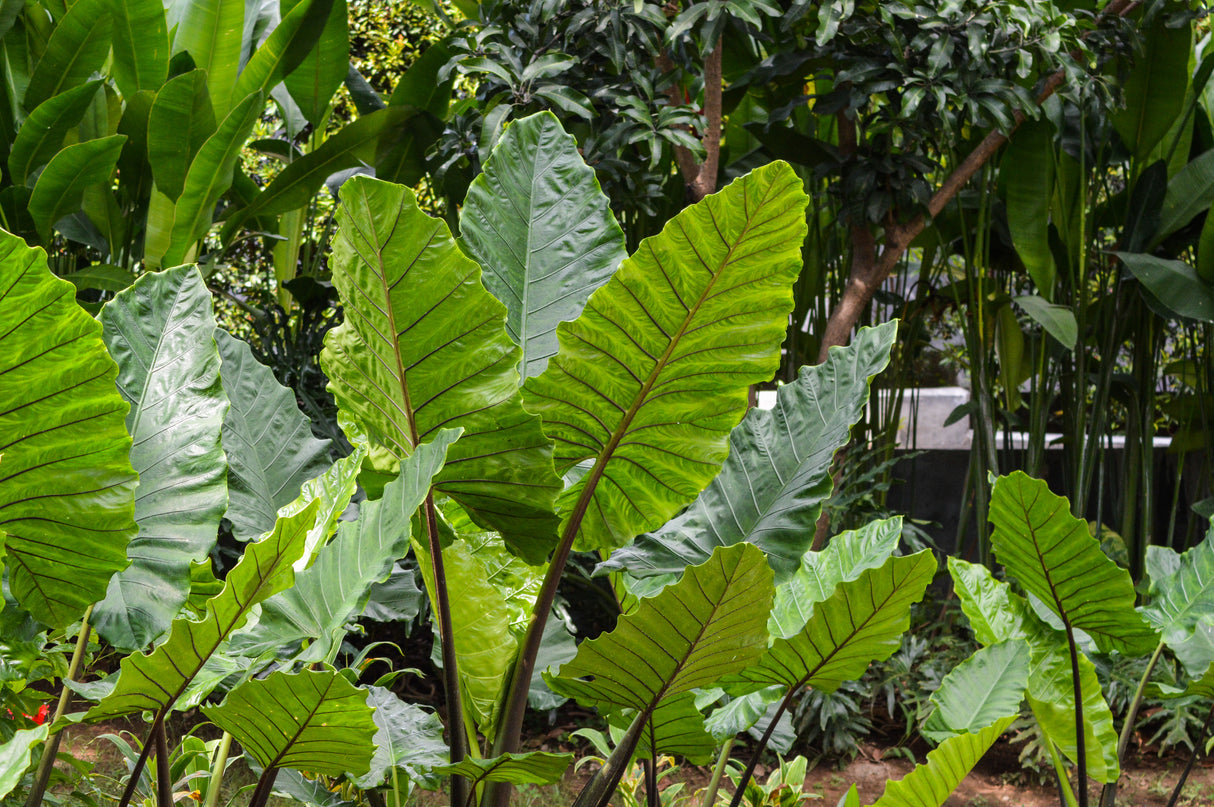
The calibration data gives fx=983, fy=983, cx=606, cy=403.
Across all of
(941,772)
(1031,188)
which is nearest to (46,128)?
(941,772)

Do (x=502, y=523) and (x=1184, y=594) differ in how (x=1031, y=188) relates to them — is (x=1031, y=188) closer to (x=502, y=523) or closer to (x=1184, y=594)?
(x=1184, y=594)

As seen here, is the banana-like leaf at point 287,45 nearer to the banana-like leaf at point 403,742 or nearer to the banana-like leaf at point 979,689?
the banana-like leaf at point 403,742

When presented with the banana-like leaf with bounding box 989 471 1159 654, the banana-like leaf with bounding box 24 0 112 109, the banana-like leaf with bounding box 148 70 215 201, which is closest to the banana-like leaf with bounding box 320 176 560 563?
the banana-like leaf with bounding box 989 471 1159 654

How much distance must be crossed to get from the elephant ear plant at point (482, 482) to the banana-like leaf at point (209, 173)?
1.56 meters

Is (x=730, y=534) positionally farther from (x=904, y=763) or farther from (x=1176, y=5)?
(x=1176, y=5)

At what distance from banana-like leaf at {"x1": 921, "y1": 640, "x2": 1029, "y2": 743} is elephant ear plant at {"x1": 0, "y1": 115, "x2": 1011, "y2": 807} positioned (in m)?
0.03

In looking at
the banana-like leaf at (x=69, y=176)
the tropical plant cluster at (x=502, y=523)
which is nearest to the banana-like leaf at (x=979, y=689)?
the tropical plant cluster at (x=502, y=523)

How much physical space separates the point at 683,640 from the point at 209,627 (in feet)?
1.24

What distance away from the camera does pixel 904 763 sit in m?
3.02

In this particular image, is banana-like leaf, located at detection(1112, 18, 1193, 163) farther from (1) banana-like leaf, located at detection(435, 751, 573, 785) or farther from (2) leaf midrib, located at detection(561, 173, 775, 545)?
(1) banana-like leaf, located at detection(435, 751, 573, 785)

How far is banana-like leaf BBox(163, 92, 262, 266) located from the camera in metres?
2.42

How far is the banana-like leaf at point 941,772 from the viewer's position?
0.96m

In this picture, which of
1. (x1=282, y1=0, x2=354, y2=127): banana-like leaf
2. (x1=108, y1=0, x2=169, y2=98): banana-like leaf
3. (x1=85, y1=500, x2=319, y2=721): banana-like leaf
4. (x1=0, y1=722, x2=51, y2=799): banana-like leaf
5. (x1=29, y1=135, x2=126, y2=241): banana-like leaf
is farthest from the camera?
(x1=282, y1=0, x2=354, y2=127): banana-like leaf

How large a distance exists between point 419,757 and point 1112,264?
348cm
